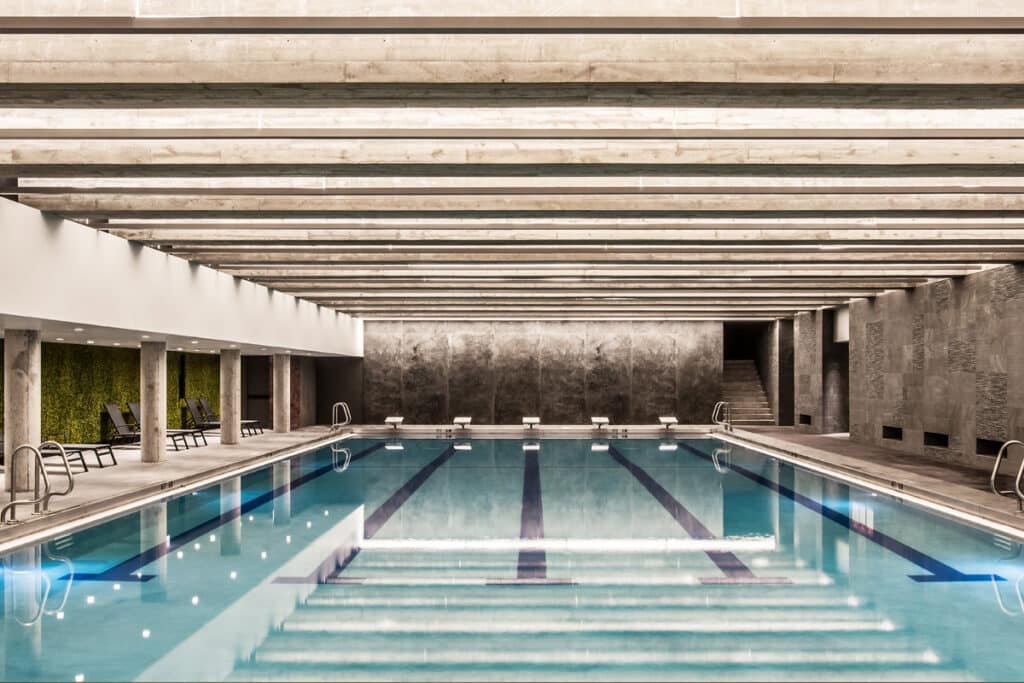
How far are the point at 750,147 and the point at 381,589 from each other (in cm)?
473

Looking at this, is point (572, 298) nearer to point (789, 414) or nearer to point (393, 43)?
point (789, 414)

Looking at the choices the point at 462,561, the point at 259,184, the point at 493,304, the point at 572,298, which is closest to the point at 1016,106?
the point at 462,561

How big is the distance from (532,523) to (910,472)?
6.62m

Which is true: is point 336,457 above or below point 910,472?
below

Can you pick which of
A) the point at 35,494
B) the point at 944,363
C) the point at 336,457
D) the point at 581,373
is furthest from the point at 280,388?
the point at 944,363

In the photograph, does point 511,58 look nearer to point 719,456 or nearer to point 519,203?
point 519,203

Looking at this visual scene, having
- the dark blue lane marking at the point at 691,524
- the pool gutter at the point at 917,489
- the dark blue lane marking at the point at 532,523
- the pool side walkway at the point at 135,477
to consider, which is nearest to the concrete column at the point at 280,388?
the pool side walkway at the point at 135,477

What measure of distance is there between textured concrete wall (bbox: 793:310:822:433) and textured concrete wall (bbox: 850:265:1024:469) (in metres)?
3.23

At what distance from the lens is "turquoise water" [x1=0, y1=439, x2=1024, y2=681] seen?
5.09 meters

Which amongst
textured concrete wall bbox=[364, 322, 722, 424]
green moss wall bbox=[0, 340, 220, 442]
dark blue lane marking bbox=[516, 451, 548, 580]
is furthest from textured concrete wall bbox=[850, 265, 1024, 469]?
green moss wall bbox=[0, 340, 220, 442]

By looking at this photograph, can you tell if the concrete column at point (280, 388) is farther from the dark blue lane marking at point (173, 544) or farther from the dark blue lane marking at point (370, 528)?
the dark blue lane marking at point (173, 544)

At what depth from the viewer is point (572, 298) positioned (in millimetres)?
19109

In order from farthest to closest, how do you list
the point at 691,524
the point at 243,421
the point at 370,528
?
1. the point at 243,421
2. the point at 691,524
3. the point at 370,528

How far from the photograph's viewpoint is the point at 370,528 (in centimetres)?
966
